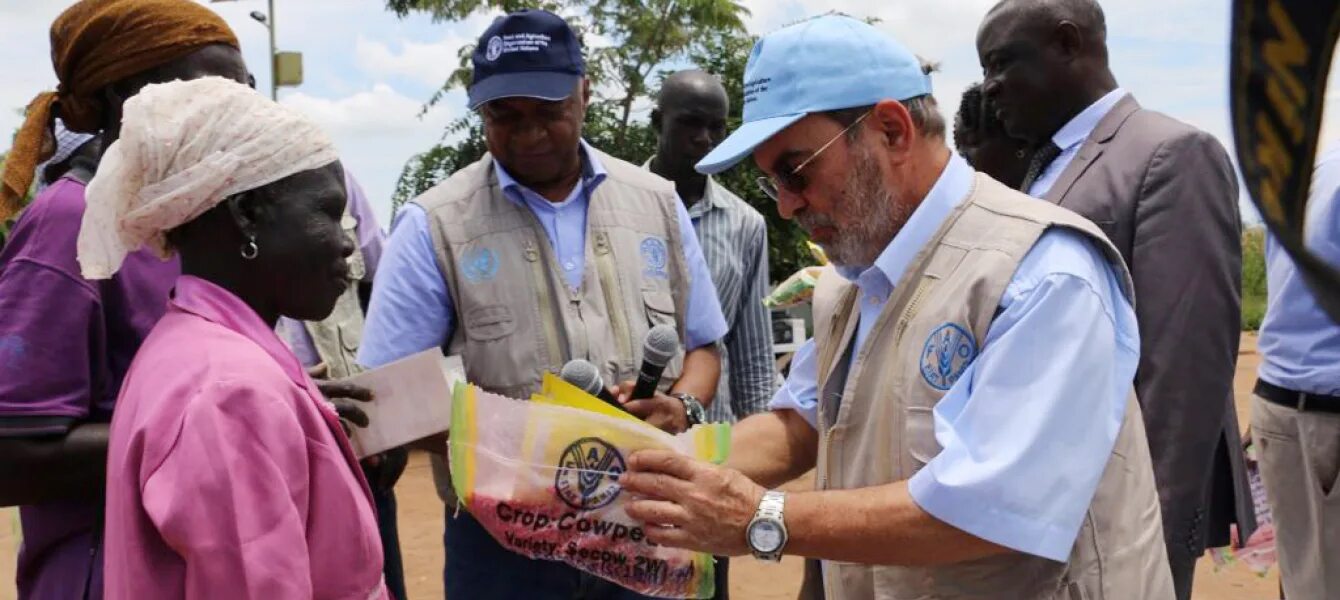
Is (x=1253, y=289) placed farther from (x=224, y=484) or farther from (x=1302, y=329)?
(x=224, y=484)

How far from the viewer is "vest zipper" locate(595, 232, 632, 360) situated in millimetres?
3441

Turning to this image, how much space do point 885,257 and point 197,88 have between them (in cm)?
123

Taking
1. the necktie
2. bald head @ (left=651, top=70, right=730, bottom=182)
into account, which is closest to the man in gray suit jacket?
the necktie

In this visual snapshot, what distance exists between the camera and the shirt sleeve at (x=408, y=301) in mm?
3396

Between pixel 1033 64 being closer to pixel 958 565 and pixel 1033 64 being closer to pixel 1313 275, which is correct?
pixel 958 565

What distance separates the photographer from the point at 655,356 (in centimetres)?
301

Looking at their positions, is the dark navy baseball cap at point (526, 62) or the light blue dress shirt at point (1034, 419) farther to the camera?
the dark navy baseball cap at point (526, 62)

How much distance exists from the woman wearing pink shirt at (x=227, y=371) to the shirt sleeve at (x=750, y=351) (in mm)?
2917

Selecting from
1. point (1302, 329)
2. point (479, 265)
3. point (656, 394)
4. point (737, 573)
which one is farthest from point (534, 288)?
point (737, 573)

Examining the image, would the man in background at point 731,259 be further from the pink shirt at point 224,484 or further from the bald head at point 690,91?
the pink shirt at point 224,484

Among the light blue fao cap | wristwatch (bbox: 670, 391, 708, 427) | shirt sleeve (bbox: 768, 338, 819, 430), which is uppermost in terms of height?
the light blue fao cap

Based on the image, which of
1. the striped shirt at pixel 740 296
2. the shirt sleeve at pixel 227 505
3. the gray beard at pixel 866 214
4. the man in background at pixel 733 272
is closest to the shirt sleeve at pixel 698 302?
the man in background at pixel 733 272

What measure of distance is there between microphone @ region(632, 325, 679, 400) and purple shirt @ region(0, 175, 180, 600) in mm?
1125

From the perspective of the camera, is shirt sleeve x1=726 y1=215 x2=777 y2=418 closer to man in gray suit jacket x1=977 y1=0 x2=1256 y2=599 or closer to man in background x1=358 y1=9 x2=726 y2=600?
man in background x1=358 y1=9 x2=726 y2=600
